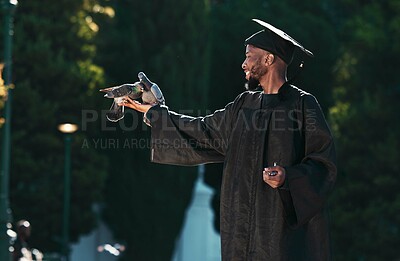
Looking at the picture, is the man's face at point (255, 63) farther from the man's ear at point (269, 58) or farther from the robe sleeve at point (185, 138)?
the robe sleeve at point (185, 138)

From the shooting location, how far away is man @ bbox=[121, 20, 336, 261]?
22.0ft

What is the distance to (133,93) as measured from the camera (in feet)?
23.7

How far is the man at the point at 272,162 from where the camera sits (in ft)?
22.0

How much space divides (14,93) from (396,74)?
908 cm

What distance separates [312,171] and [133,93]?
116 cm

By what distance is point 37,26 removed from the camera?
2947cm

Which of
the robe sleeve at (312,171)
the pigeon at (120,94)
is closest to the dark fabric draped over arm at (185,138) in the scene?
the pigeon at (120,94)

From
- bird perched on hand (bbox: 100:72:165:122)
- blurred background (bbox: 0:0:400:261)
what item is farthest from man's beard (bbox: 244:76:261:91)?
blurred background (bbox: 0:0:400:261)

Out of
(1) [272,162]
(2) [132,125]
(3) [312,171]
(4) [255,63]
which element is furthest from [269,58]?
(2) [132,125]

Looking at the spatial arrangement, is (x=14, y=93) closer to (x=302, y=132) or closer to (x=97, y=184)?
(x=97, y=184)

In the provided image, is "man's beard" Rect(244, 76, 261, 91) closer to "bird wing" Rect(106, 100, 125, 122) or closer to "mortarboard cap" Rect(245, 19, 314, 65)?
"mortarboard cap" Rect(245, 19, 314, 65)

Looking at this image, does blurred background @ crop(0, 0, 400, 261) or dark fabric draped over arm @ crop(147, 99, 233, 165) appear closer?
dark fabric draped over arm @ crop(147, 99, 233, 165)

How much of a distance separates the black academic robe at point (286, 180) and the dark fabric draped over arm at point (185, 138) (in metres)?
0.05

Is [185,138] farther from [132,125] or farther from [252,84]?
[132,125]
